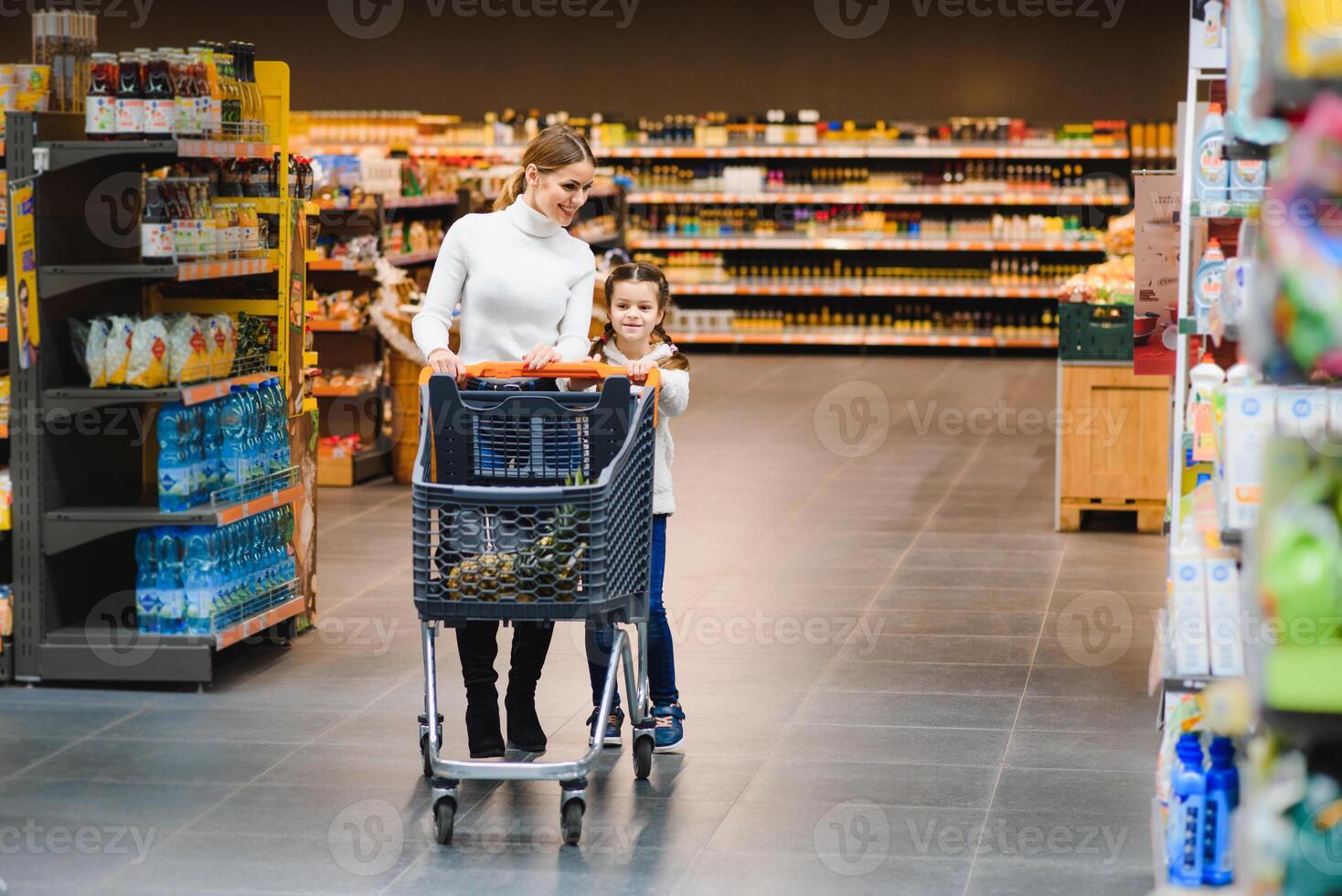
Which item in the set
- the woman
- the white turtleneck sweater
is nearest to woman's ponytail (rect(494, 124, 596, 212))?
the woman

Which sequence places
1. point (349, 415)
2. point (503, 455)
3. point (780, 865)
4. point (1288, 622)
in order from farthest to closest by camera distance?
point (349, 415) < point (503, 455) < point (780, 865) < point (1288, 622)

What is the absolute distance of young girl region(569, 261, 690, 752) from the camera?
4.16m

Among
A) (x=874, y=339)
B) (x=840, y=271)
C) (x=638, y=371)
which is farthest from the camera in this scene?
(x=840, y=271)

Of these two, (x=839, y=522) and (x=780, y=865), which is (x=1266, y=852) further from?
(x=839, y=522)

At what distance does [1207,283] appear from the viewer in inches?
151

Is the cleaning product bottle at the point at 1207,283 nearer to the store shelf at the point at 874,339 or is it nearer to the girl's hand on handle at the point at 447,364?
the girl's hand on handle at the point at 447,364

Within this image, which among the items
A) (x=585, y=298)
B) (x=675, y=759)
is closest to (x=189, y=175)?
(x=585, y=298)

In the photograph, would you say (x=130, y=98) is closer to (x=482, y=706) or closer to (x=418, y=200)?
(x=482, y=706)

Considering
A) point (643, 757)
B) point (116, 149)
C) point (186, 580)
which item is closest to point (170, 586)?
point (186, 580)

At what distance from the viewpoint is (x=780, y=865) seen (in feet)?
11.8

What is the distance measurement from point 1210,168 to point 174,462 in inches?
112

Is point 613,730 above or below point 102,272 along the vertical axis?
below

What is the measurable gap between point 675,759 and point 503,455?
96cm

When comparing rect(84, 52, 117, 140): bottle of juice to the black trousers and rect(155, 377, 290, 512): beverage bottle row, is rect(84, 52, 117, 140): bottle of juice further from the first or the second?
the black trousers
